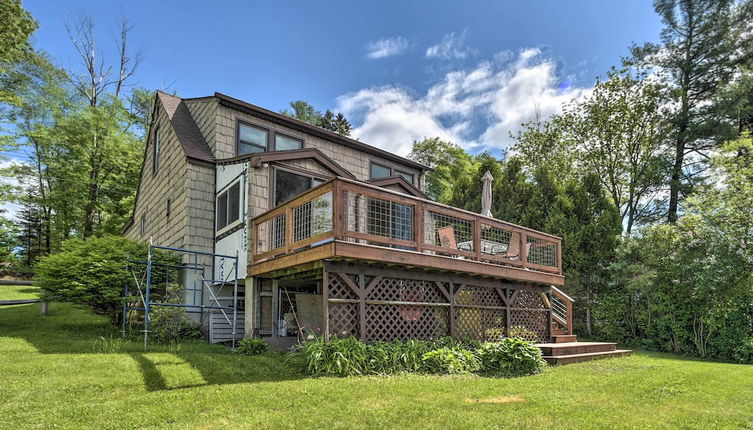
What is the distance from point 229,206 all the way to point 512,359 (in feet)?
23.7

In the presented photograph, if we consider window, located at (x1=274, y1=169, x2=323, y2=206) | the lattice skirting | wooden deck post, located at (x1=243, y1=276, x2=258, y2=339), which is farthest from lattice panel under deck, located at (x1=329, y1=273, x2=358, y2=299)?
window, located at (x1=274, y1=169, x2=323, y2=206)

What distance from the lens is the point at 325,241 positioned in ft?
26.1

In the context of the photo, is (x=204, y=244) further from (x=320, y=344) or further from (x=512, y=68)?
(x=512, y=68)

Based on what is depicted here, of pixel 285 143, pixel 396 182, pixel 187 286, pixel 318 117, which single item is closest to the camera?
pixel 187 286

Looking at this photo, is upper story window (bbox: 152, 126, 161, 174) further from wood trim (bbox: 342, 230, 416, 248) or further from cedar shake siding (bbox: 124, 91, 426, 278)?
wood trim (bbox: 342, 230, 416, 248)

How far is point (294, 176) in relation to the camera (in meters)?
11.5

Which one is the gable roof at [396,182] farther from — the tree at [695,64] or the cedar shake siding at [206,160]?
the tree at [695,64]

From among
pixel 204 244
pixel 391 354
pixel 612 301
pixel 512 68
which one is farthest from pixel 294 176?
pixel 512 68

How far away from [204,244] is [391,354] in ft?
21.3

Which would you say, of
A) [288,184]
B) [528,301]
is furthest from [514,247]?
[288,184]

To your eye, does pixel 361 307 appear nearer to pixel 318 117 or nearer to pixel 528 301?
pixel 528 301

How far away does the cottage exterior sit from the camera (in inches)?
326

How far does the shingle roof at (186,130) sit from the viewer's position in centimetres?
1219

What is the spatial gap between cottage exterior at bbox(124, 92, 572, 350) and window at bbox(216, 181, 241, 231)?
0.05 m
